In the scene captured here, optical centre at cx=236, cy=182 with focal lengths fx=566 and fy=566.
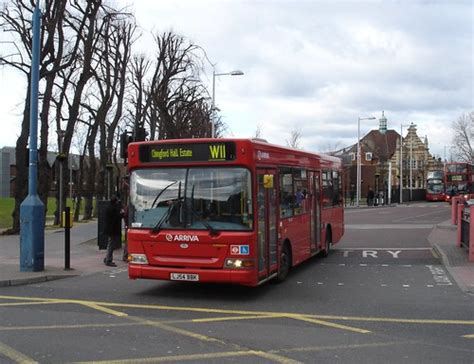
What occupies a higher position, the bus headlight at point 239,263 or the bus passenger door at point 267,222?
the bus passenger door at point 267,222

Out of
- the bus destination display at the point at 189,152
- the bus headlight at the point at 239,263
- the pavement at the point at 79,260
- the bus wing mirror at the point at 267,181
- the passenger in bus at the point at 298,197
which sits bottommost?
the pavement at the point at 79,260

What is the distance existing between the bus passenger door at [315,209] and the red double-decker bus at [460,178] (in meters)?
47.2

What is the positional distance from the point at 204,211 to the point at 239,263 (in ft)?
3.43

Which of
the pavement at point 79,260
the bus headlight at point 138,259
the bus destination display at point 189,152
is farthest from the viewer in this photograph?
the pavement at point 79,260

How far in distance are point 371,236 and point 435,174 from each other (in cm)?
5091

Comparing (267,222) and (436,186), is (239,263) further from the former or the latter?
(436,186)

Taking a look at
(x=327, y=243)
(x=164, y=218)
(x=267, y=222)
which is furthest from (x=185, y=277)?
(x=327, y=243)

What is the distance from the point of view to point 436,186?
69.2 metres

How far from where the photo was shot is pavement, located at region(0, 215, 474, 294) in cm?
1164

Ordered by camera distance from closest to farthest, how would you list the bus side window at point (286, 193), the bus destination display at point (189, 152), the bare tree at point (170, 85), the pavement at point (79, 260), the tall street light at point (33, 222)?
1. the bus destination display at point (189, 152)
2. the bus side window at point (286, 193)
3. the pavement at point (79, 260)
4. the tall street light at point (33, 222)
5. the bare tree at point (170, 85)

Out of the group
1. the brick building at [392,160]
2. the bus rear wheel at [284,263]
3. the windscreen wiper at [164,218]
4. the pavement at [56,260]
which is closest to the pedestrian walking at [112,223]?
the pavement at [56,260]

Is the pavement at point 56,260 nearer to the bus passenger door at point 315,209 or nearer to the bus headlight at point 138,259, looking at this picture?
the bus headlight at point 138,259

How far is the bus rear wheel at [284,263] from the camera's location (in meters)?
11.0

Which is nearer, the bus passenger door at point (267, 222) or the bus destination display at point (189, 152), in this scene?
the bus destination display at point (189, 152)
